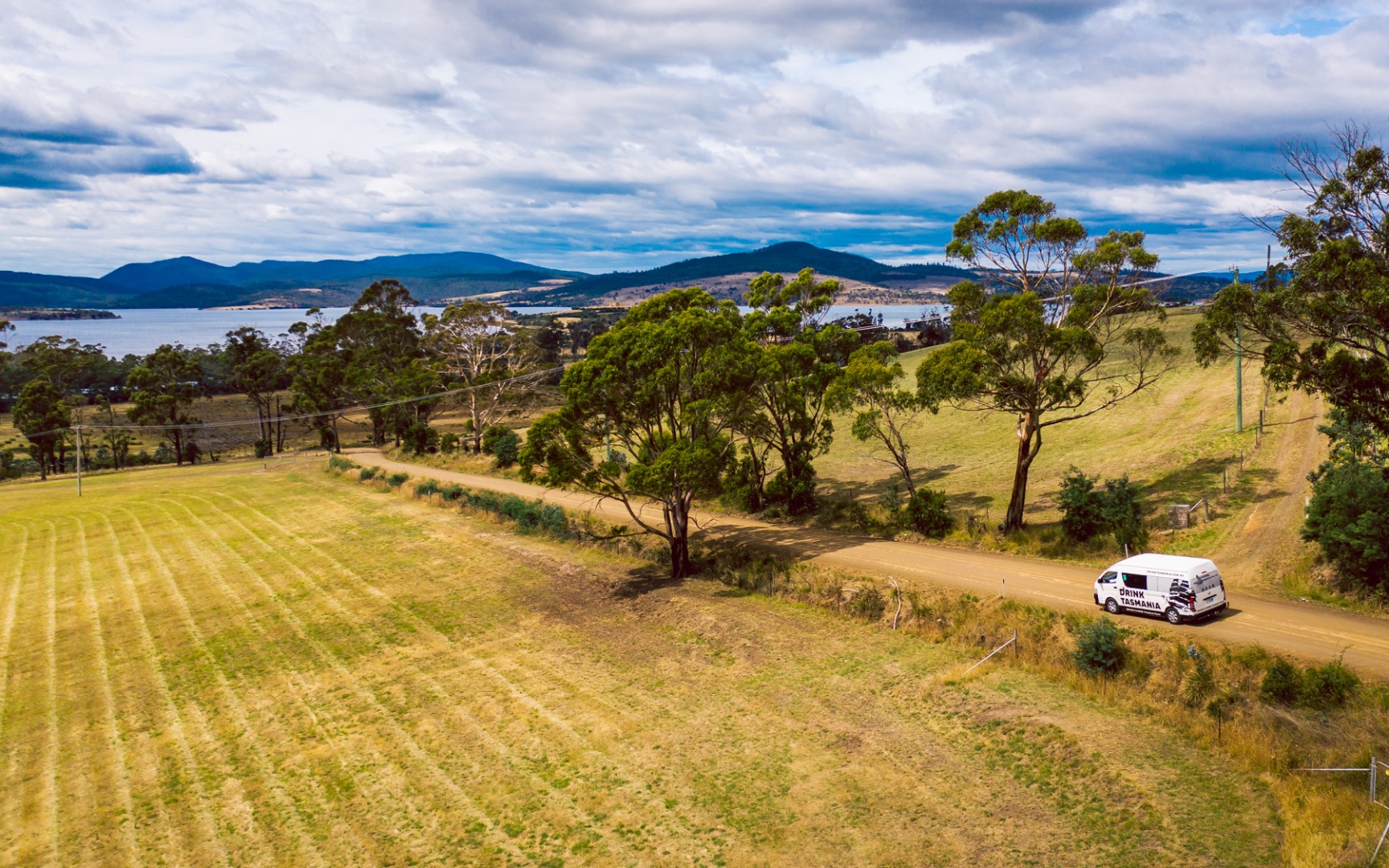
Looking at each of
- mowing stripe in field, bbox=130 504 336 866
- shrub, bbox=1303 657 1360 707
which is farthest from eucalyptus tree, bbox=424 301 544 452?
shrub, bbox=1303 657 1360 707

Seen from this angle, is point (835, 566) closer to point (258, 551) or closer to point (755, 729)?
point (755, 729)

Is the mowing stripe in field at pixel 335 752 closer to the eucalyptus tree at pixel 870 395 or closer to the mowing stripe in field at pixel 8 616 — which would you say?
the mowing stripe in field at pixel 8 616

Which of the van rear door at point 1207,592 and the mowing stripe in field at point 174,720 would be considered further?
the van rear door at point 1207,592

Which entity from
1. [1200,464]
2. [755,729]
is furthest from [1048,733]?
[1200,464]

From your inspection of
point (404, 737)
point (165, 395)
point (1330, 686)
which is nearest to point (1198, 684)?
point (1330, 686)

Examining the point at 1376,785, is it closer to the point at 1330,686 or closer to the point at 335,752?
the point at 1330,686

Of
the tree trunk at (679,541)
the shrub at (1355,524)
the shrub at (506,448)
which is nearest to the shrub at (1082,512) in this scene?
the shrub at (1355,524)
